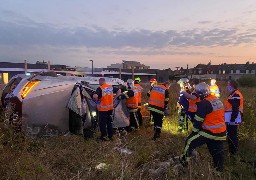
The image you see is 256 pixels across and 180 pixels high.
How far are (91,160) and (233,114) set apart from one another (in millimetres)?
3609

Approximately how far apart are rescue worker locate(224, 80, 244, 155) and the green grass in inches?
10.7

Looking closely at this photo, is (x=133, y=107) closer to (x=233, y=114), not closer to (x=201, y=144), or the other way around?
(x=233, y=114)

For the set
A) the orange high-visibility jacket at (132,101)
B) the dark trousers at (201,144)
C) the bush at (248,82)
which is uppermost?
the orange high-visibility jacket at (132,101)

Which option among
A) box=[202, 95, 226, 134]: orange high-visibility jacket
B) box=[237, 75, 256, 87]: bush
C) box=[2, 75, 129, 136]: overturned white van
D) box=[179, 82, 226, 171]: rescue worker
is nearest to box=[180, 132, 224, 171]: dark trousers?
box=[179, 82, 226, 171]: rescue worker

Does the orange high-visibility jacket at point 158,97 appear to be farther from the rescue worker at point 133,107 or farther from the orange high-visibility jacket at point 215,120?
the orange high-visibility jacket at point 215,120

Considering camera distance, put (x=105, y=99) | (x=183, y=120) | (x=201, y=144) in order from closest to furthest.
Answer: (x=201, y=144)
(x=105, y=99)
(x=183, y=120)

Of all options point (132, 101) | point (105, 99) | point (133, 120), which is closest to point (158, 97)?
point (132, 101)

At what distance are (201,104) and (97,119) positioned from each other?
3.55 metres

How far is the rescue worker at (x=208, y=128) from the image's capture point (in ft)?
19.8

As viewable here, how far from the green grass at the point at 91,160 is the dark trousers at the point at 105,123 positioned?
96 cm

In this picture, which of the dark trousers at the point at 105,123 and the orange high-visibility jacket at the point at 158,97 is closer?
the dark trousers at the point at 105,123

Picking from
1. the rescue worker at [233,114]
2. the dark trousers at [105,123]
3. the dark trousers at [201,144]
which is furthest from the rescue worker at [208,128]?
the dark trousers at [105,123]

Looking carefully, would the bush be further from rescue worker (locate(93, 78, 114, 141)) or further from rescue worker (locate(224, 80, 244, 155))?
rescue worker (locate(93, 78, 114, 141))

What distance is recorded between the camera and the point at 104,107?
8.70 meters
